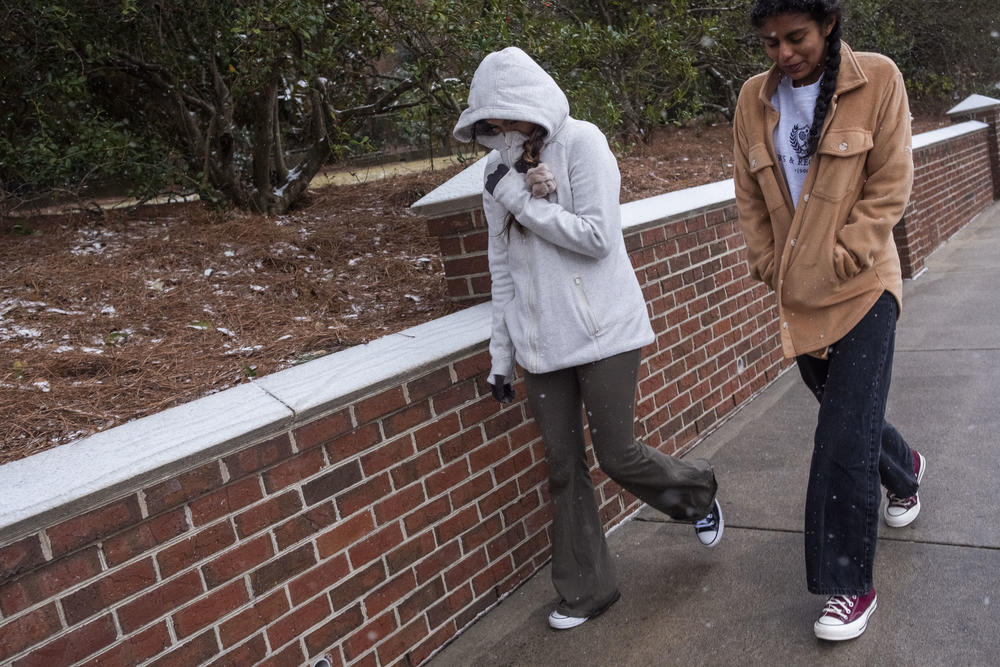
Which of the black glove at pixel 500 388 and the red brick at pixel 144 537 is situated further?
the black glove at pixel 500 388

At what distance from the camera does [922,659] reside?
2.73 meters

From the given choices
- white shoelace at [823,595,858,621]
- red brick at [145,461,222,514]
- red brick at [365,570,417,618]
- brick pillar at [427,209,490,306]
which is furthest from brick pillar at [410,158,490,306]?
white shoelace at [823,595,858,621]

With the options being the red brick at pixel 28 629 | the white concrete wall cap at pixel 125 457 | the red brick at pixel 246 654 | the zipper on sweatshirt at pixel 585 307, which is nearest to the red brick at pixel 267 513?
the white concrete wall cap at pixel 125 457

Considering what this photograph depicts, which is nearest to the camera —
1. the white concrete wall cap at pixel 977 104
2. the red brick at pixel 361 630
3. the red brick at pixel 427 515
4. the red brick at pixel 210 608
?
the red brick at pixel 210 608

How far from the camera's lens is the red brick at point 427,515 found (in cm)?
326

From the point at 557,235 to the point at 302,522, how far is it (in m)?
1.22

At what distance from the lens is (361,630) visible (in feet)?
10.1

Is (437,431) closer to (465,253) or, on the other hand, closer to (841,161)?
(465,253)

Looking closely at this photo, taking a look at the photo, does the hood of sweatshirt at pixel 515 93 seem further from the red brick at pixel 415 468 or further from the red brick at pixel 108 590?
the red brick at pixel 108 590

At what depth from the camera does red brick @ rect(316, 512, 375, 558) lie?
297 cm

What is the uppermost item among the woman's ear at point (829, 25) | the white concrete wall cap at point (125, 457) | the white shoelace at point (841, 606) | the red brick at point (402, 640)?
the woman's ear at point (829, 25)

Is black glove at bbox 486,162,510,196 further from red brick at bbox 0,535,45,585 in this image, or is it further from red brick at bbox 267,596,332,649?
red brick at bbox 0,535,45,585

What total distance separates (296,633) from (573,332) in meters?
1.30

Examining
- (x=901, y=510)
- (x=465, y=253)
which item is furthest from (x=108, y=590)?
(x=901, y=510)
